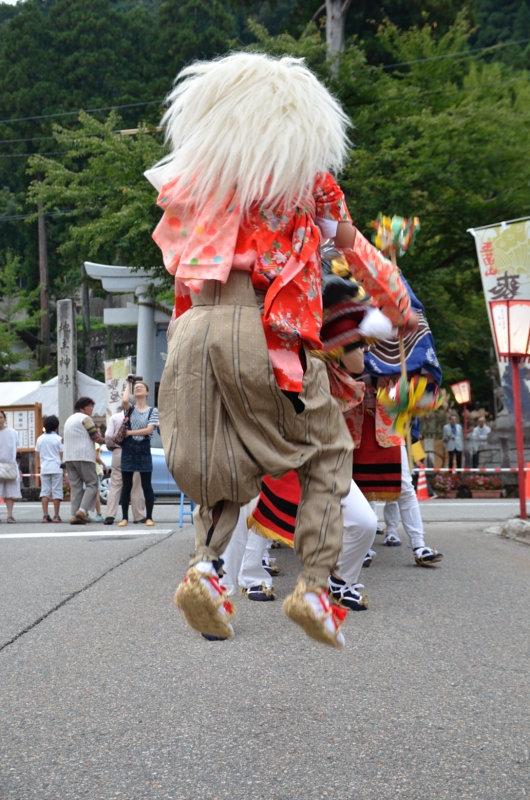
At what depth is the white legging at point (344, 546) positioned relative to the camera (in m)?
4.22

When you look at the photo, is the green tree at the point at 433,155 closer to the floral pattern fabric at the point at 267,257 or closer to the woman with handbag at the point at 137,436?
the woman with handbag at the point at 137,436

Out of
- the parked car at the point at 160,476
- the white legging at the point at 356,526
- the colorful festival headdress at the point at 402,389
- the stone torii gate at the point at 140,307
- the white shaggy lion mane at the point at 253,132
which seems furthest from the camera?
the stone torii gate at the point at 140,307

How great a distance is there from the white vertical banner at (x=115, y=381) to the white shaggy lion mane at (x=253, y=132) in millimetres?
15639

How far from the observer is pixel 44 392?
2228 centimetres

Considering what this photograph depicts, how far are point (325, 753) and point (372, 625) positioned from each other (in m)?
1.84

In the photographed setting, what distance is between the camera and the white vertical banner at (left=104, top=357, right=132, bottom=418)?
18.0 metres

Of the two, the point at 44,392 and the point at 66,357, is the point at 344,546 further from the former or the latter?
the point at 44,392

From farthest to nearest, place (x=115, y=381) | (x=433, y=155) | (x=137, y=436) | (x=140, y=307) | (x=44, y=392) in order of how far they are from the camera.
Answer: (x=140, y=307) → (x=44, y=392) → (x=115, y=381) → (x=433, y=155) → (x=137, y=436)

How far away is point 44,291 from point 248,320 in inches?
1360

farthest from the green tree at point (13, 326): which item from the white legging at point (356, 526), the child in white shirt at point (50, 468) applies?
the white legging at point (356, 526)

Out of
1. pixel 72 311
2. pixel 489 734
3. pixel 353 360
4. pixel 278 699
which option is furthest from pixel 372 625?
pixel 72 311

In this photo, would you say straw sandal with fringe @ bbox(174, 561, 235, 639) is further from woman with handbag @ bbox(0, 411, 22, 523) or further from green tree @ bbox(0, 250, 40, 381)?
green tree @ bbox(0, 250, 40, 381)

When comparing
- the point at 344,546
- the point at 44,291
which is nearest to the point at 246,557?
the point at 344,546

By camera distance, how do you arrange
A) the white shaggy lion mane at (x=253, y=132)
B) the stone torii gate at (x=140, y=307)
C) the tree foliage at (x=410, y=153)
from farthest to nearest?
the stone torii gate at (x=140, y=307) < the tree foliage at (x=410, y=153) < the white shaggy lion mane at (x=253, y=132)
